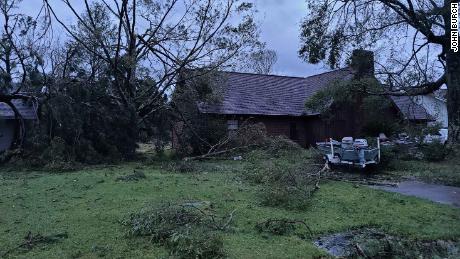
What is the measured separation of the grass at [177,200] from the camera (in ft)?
19.2

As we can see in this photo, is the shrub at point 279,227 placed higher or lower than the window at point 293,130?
lower

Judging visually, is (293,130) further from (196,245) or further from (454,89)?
(196,245)

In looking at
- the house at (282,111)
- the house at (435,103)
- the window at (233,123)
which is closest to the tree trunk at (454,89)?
the house at (435,103)

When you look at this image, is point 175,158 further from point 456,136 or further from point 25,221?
point 25,221

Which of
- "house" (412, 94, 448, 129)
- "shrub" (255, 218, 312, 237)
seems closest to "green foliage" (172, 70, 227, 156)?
"house" (412, 94, 448, 129)

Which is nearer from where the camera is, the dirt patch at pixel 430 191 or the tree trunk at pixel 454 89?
the dirt patch at pixel 430 191

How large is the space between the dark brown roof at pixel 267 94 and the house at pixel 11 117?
29.4ft

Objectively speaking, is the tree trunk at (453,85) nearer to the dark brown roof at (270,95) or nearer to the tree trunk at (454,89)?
the tree trunk at (454,89)

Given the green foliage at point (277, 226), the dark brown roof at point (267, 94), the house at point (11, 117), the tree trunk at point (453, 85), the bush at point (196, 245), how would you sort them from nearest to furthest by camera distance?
the bush at point (196, 245) → the green foliage at point (277, 226) → the tree trunk at point (453, 85) → the house at point (11, 117) → the dark brown roof at point (267, 94)

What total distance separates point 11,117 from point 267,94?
51.6 ft

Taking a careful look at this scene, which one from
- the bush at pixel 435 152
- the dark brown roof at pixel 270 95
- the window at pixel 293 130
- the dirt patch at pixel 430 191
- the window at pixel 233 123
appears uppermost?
the dark brown roof at pixel 270 95

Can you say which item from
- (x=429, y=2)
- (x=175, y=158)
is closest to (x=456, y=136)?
(x=429, y=2)

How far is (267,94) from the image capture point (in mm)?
30453

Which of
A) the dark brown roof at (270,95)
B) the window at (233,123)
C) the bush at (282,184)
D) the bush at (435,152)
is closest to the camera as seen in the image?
the bush at (282,184)
